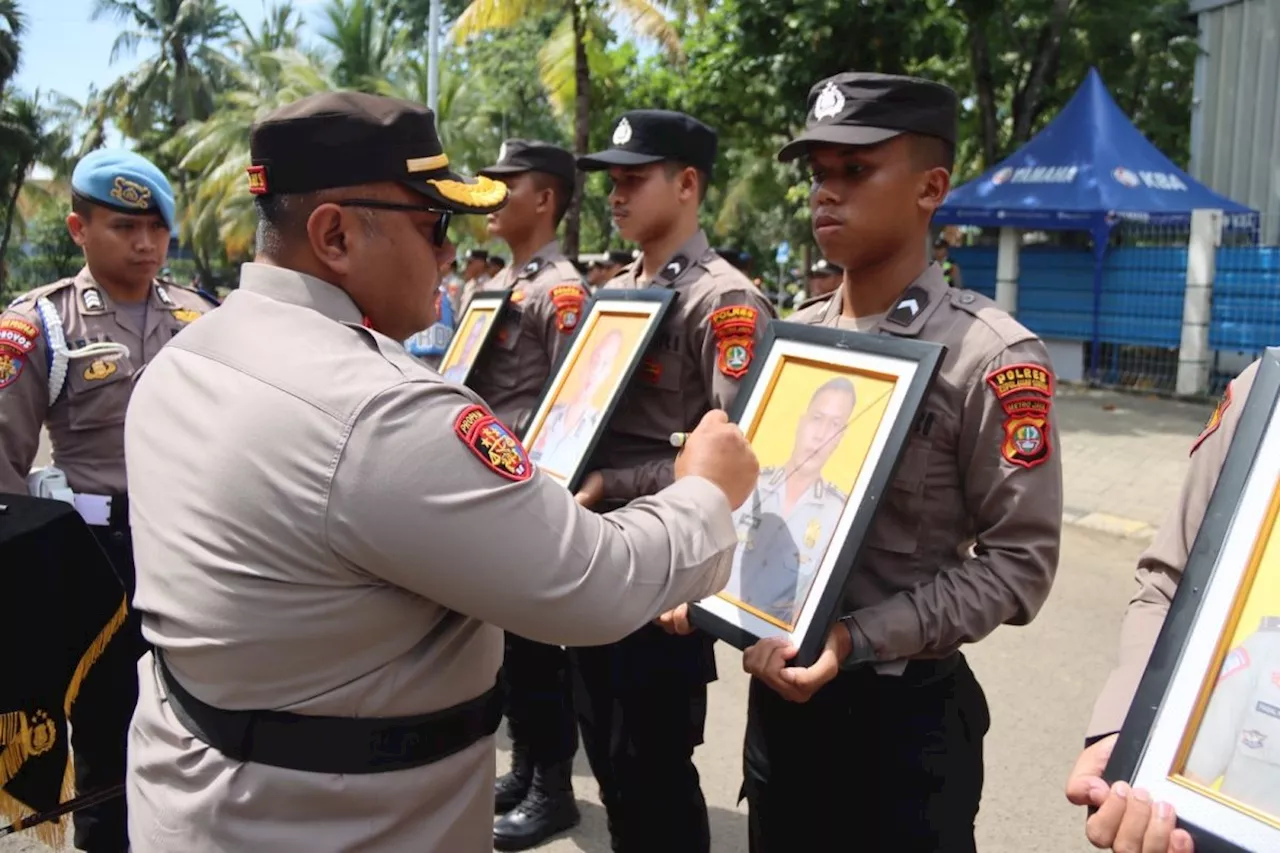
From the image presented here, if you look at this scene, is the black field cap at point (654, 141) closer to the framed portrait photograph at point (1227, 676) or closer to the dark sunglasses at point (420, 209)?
the dark sunglasses at point (420, 209)

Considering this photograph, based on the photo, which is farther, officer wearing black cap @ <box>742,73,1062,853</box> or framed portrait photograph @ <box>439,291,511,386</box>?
framed portrait photograph @ <box>439,291,511,386</box>

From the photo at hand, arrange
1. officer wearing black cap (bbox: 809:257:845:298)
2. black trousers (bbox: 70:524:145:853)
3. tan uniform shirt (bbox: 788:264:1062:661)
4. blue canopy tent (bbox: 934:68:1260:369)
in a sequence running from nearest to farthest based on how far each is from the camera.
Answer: tan uniform shirt (bbox: 788:264:1062:661) < black trousers (bbox: 70:524:145:853) < officer wearing black cap (bbox: 809:257:845:298) < blue canopy tent (bbox: 934:68:1260:369)

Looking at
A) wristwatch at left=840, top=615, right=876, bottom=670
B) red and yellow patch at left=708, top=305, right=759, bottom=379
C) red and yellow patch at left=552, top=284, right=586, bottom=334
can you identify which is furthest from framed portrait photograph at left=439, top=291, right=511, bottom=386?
wristwatch at left=840, top=615, right=876, bottom=670

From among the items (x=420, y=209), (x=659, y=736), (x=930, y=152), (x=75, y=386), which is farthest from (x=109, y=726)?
(x=930, y=152)

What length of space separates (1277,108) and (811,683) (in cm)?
1346

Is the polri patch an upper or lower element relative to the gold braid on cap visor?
lower

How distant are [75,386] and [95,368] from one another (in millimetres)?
73

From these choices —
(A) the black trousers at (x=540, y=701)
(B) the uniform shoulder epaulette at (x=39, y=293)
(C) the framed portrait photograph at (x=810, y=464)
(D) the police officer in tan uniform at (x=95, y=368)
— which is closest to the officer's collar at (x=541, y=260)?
(D) the police officer in tan uniform at (x=95, y=368)

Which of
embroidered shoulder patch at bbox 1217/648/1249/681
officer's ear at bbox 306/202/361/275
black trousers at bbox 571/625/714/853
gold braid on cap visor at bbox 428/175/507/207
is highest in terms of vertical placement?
gold braid on cap visor at bbox 428/175/507/207

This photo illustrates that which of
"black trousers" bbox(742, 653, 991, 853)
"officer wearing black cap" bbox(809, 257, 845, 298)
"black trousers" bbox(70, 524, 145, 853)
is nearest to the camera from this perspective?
"black trousers" bbox(742, 653, 991, 853)

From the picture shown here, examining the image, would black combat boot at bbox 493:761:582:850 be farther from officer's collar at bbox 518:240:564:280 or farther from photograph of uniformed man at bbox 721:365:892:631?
officer's collar at bbox 518:240:564:280

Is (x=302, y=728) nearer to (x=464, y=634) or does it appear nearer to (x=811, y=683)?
(x=464, y=634)

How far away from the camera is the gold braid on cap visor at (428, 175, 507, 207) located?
151cm

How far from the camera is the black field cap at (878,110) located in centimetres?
193
